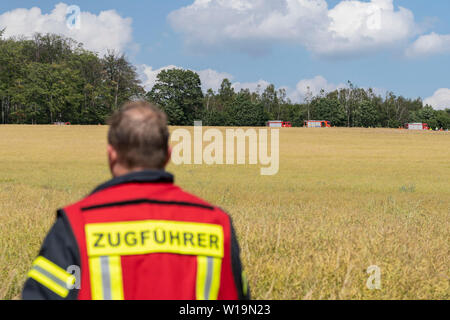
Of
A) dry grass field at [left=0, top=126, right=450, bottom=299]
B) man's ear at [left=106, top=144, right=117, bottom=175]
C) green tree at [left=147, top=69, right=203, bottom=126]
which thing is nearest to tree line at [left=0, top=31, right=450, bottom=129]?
green tree at [left=147, top=69, right=203, bottom=126]

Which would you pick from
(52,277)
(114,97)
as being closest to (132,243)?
(52,277)

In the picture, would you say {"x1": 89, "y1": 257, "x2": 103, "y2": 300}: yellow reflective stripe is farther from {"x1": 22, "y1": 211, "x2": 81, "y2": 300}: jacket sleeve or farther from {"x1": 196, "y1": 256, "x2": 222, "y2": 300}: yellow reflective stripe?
{"x1": 196, "y1": 256, "x2": 222, "y2": 300}: yellow reflective stripe

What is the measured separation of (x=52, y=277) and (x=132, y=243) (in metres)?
0.43

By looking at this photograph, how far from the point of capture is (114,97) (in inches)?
3743

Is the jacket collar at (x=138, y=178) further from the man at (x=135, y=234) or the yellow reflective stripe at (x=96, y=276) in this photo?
the yellow reflective stripe at (x=96, y=276)

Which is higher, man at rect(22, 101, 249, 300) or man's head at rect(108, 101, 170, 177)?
man's head at rect(108, 101, 170, 177)

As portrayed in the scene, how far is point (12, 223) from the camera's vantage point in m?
7.72

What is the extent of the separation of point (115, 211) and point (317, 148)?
47752 millimetres

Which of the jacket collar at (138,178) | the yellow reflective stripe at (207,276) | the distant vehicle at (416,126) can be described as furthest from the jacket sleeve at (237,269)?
the distant vehicle at (416,126)

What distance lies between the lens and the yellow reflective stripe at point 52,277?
6.93ft

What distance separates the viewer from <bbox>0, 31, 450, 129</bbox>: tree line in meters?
93.2

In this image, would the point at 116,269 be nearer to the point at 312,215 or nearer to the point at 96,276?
the point at 96,276

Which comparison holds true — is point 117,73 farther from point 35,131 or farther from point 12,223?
point 12,223
